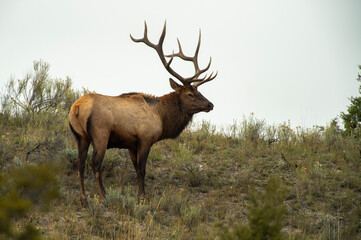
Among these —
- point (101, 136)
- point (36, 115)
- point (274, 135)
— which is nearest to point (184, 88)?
point (101, 136)

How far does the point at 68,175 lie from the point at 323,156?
6320 millimetres

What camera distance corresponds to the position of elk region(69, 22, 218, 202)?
6.34 m

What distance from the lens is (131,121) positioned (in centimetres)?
686

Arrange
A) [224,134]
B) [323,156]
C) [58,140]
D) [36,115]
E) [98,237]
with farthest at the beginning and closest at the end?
1. [224,134]
2. [36,115]
3. [323,156]
4. [58,140]
5. [98,237]

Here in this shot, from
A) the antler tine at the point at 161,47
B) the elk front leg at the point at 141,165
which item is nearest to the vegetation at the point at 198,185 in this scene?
the elk front leg at the point at 141,165

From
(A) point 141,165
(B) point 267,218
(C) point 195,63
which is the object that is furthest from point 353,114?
(B) point 267,218

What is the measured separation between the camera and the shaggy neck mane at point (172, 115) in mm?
7770

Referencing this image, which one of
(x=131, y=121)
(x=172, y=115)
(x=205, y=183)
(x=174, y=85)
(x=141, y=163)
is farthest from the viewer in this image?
(x=174, y=85)

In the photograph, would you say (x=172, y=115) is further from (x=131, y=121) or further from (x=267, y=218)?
(x=267, y=218)

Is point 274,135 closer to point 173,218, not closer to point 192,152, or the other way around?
point 192,152

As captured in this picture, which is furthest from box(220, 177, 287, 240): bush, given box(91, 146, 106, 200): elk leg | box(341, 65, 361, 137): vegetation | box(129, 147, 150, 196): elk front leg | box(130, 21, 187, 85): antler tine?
box(341, 65, 361, 137): vegetation

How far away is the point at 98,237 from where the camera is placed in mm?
4945

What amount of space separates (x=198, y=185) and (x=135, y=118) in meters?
2.21

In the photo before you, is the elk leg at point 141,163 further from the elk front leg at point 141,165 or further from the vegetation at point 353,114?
the vegetation at point 353,114
